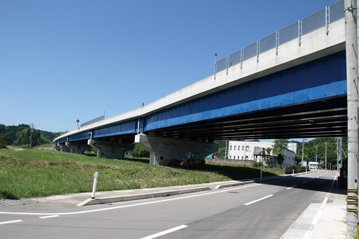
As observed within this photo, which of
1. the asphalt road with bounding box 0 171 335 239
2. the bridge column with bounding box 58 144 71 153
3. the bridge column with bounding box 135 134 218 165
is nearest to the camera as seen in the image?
the asphalt road with bounding box 0 171 335 239

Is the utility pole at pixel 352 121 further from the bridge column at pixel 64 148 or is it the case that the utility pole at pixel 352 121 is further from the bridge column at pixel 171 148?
the bridge column at pixel 64 148

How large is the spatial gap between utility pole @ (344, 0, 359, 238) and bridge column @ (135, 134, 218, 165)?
3640cm

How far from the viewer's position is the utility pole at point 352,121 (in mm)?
8566

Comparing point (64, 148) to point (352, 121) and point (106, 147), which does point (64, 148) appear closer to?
point (106, 147)

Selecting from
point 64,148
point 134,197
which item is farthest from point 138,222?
point 64,148

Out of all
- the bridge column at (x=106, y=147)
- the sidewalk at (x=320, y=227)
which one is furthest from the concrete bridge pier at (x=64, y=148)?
the sidewalk at (x=320, y=227)

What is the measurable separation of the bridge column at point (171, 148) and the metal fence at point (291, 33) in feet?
68.5

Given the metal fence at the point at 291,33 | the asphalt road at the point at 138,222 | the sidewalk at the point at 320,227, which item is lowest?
the asphalt road at the point at 138,222

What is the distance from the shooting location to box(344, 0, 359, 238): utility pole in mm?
8566

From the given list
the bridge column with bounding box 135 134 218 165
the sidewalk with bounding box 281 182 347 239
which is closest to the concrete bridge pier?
the bridge column with bounding box 135 134 218 165

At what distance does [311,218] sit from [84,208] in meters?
7.72

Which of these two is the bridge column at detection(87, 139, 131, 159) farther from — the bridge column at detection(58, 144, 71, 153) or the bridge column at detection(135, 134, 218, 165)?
the bridge column at detection(58, 144, 71, 153)

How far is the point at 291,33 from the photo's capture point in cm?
1997

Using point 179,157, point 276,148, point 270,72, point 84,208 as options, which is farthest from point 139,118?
point 276,148
